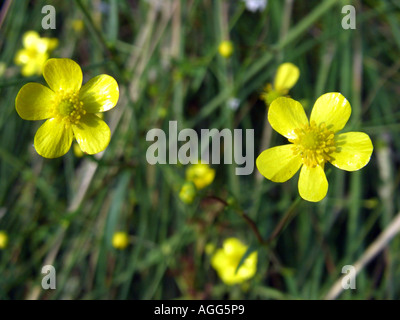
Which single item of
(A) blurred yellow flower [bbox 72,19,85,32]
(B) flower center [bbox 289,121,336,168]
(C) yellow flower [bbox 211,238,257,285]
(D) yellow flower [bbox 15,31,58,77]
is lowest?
(C) yellow flower [bbox 211,238,257,285]

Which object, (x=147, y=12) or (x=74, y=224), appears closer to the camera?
(x=74, y=224)

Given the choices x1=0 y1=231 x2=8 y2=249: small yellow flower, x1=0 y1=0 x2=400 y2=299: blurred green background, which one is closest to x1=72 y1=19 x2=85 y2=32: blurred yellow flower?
x1=0 y1=0 x2=400 y2=299: blurred green background

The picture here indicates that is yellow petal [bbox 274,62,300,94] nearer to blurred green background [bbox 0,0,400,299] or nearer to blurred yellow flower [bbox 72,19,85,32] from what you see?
blurred green background [bbox 0,0,400,299]

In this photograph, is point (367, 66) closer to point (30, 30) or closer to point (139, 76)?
point (139, 76)

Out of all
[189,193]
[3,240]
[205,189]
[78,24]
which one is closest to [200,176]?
[205,189]

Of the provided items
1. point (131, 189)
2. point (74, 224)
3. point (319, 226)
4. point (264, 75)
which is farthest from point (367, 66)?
point (74, 224)

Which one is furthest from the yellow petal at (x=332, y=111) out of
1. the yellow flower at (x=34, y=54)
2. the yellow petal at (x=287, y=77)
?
the yellow flower at (x=34, y=54)
